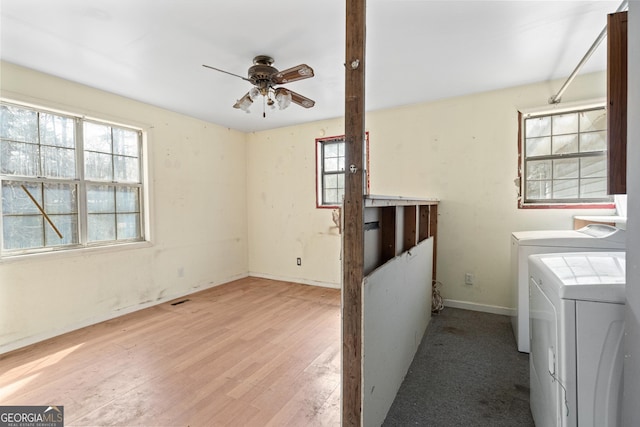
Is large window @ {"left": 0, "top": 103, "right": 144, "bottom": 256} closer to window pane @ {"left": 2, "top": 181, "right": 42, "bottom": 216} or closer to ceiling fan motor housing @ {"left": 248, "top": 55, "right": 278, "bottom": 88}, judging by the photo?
window pane @ {"left": 2, "top": 181, "right": 42, "bottom": 216}

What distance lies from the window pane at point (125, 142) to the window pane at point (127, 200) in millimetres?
434

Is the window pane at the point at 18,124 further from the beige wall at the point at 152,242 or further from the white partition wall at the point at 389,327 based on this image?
the white partition wall at the point at 389,327

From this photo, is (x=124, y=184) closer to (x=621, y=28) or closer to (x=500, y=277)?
(x=621, y=28)

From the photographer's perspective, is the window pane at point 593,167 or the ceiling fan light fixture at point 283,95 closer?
the ceiling fan light fixture at point 283,95

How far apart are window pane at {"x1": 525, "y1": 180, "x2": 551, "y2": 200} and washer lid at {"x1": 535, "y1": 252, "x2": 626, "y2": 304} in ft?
6.55

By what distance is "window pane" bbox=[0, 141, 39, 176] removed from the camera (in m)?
2.47

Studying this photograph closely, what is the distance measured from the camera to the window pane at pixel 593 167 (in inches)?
108

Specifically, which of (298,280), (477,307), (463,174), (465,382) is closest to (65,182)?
(298,280)

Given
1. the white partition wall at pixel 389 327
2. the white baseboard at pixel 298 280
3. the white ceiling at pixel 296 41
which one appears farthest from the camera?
the white baseboard at pixel 298 280

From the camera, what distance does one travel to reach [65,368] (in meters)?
2.16

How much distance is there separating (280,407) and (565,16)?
3169mm

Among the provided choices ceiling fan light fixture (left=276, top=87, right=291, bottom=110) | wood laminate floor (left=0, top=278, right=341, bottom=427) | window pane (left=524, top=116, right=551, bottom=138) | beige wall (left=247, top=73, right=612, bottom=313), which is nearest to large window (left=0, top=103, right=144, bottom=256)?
wood laminate floor (left=0, top=278, right=341, bottom=427)

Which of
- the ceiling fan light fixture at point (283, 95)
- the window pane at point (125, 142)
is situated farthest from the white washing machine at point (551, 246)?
the window pane at point (125, 142)

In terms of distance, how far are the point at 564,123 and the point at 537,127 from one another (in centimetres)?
22
